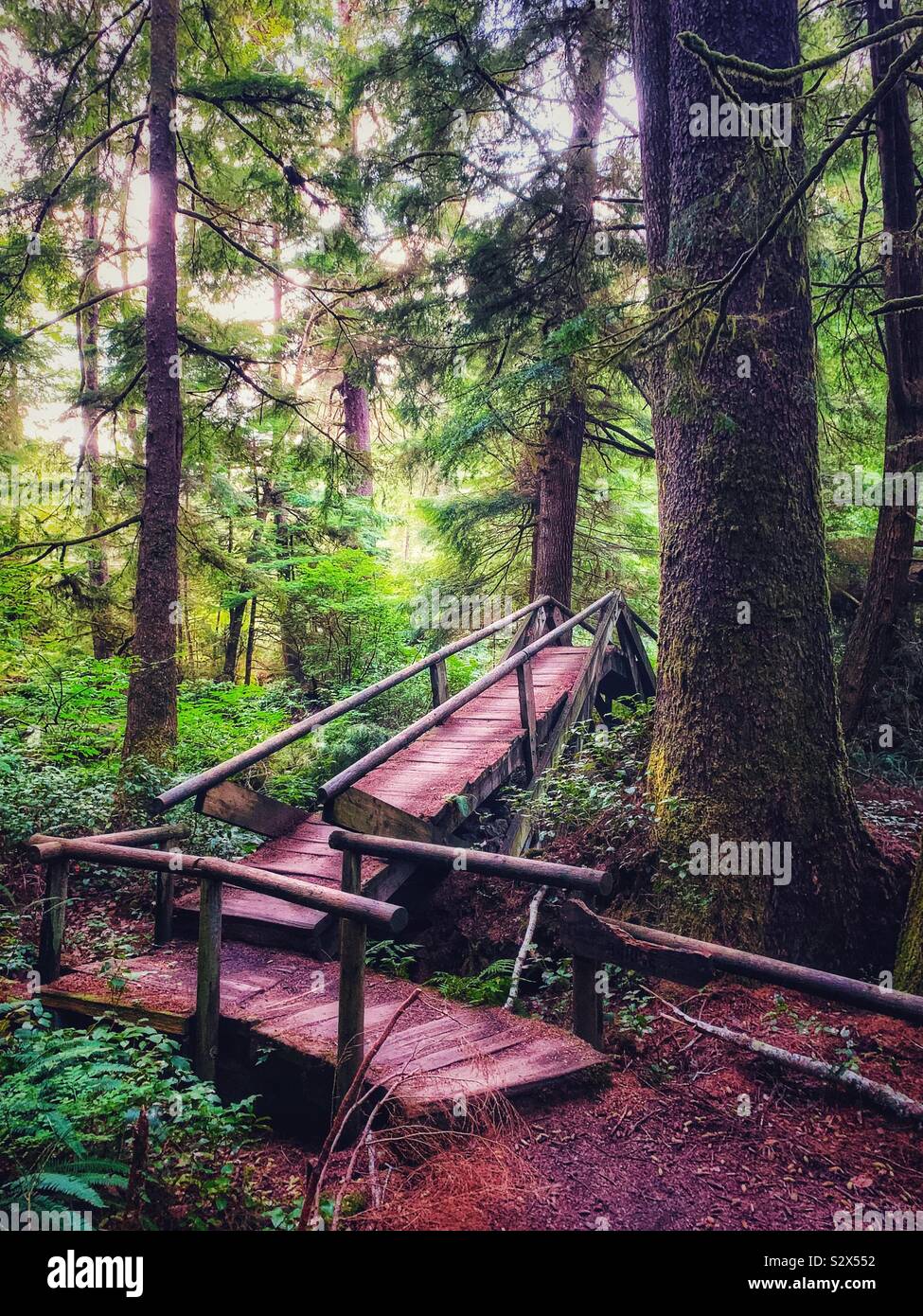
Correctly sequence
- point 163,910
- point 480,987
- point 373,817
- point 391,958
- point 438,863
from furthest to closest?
1. point 163,910
2. point 373,817
3. point 391,958
4. point 480,987
5. point 438,863

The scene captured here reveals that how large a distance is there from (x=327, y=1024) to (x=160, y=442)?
21.9ft

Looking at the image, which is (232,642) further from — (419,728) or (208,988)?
(208,988)

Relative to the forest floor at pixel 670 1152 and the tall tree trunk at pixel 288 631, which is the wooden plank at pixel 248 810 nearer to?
the forest floor at pixel 670 1152

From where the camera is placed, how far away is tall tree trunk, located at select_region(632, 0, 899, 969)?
472 centimetres

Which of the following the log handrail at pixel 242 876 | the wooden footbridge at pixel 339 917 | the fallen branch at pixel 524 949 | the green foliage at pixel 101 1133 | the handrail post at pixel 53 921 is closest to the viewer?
the green foliage at pixel 101 1133

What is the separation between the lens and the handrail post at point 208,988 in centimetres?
426

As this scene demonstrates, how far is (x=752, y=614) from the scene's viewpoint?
198 inches

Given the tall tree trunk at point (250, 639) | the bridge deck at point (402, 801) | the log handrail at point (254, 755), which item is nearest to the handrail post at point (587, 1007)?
the bridge deck at point (402, 801)

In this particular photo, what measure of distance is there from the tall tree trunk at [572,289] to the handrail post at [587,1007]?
700 cm

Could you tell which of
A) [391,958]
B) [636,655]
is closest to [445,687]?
[391,958]

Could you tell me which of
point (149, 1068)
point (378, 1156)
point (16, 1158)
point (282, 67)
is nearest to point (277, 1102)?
point (149, 1068)

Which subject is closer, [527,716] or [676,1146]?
[676,1146]

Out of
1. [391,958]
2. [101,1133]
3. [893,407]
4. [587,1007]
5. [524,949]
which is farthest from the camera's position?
[893,407]
